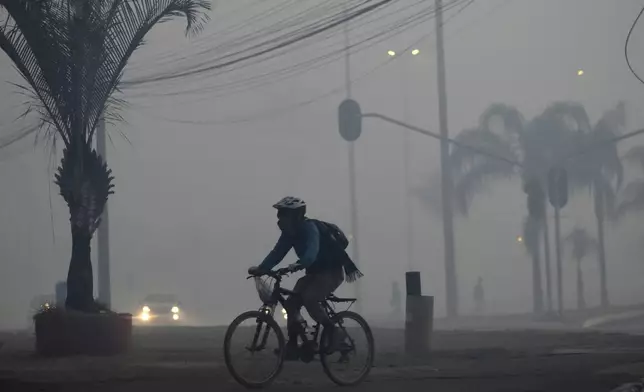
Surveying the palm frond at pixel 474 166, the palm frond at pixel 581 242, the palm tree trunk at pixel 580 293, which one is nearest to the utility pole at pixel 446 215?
the palm frond at pixel 474 166

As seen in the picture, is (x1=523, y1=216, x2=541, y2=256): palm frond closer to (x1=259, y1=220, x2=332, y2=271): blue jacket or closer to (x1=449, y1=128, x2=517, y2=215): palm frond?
(x1=449, y1=128, x2=517, y2=215): palm frond

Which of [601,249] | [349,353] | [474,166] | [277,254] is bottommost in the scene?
[349,353]

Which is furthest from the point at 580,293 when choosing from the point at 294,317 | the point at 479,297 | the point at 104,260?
the point at 294,317

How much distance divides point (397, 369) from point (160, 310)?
72.8 ft

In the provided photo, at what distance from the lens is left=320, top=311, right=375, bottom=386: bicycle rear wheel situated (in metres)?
9.53

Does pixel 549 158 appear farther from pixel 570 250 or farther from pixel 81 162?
pixel 81 162

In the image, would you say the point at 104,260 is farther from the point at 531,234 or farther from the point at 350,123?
the point at 531,234

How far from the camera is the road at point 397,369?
10.0 meters

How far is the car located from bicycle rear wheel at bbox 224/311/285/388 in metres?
24.5

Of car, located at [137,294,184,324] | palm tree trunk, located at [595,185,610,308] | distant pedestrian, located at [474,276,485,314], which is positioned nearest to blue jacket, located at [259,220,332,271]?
car, located at [137,294,184,324]

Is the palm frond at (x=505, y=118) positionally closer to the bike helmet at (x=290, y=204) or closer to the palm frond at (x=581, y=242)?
the palm frond at (x=581, y=242)

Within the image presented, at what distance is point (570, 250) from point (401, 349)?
27.5 metres

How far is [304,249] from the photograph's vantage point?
9227 mm

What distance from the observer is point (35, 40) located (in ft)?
49.5
